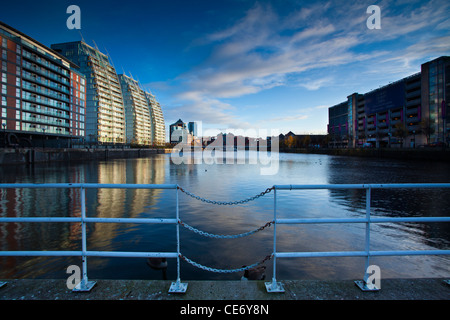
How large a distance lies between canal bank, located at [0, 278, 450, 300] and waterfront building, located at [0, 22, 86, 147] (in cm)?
6634

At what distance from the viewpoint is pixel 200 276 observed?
6770mm

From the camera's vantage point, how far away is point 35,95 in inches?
2950

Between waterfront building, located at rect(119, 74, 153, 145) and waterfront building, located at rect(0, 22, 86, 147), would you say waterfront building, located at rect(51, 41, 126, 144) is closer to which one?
waterfront building, located at rect(119, 74, 153, 145)

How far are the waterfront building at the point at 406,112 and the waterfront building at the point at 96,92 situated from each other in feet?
452

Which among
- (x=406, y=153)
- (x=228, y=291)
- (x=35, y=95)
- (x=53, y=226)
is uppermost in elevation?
(x=35, y=95)

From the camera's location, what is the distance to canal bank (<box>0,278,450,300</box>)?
11.0 feet

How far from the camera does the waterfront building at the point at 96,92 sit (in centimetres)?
12912

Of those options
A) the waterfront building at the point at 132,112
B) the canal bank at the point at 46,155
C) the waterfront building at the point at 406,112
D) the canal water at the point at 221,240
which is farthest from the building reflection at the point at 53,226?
the waterfront building at the point at 132,112

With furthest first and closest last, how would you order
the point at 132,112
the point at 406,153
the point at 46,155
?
the point at 132,112, the point at 406,153, the point at 46,155

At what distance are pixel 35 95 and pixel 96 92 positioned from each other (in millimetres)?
57934

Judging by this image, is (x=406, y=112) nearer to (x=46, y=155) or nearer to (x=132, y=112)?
(x=46, y=155)

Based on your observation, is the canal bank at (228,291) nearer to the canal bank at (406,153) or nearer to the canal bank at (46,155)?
the canal bank at (46,155)

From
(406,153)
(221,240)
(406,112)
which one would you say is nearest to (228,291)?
(221,240)
